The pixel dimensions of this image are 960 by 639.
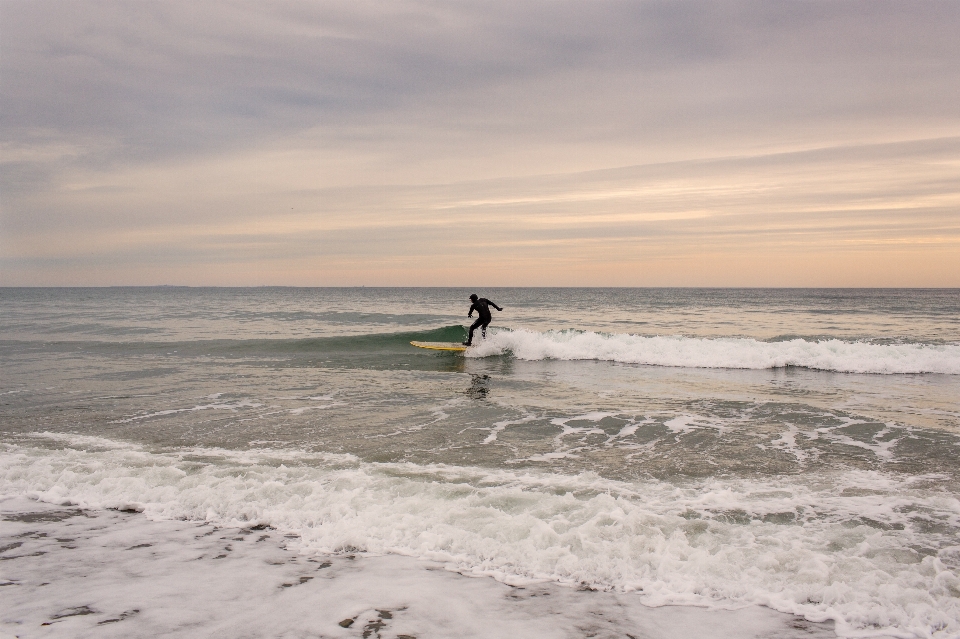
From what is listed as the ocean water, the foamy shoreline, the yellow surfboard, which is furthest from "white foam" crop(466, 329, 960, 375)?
the foamy shoreline

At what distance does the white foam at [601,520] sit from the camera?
423 cm

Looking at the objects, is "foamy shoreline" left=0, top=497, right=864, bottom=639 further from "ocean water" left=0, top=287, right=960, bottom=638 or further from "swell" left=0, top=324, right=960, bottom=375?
"swell" left=0, top=324, right=960, bottom=375

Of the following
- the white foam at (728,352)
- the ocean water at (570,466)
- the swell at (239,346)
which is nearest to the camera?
the ocean water at (570,466)

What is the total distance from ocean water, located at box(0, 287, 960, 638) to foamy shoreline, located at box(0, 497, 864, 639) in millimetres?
235

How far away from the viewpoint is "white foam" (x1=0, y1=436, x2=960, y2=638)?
4.23 m

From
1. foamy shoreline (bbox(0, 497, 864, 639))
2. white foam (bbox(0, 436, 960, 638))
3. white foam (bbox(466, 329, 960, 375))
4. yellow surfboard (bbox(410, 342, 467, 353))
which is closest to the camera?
foamy shoreline (bbox(0, 497, 864, 639))

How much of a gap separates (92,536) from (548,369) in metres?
13.2

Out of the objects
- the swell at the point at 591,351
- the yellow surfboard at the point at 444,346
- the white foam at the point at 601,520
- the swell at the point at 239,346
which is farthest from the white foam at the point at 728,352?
the white foam at the point at 601,520

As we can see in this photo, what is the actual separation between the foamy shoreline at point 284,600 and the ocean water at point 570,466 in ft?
0.77

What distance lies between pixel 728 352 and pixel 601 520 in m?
15.1

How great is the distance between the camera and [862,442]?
8547 millimetres

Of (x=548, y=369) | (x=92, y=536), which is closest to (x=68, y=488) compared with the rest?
(x=92, y=536)

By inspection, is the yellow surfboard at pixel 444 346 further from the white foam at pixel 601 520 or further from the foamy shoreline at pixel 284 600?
the foamy shoreline at pixel 284 600

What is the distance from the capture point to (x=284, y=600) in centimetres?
407
